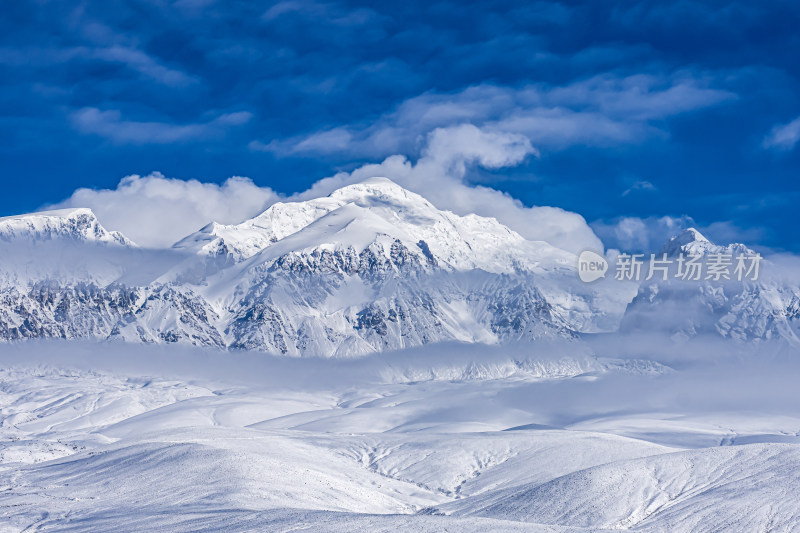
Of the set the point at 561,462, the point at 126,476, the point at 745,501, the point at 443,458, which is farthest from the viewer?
the point at 443,458

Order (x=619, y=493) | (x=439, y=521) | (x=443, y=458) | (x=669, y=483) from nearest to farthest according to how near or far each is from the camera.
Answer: (x=439, y=521) → (x=619, y=493) → (x=669, y=483) → (x=443, y=458)

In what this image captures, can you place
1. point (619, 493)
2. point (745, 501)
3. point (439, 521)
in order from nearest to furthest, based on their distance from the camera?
point (439, 521) < point (745, 501) < point (619, 493)

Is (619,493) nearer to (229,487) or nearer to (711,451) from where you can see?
(711,451)

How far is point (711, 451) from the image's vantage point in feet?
506

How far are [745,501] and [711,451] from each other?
1378 inches

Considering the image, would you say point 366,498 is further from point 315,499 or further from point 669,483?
point 669,483

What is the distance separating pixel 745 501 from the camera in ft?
394

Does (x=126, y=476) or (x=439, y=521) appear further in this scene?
(x=126, y=476)

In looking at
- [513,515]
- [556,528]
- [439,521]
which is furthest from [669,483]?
[439,521]

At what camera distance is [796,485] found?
125062mm

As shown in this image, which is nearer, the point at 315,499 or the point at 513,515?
the point at 513,515

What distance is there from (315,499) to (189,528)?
31.4 metres

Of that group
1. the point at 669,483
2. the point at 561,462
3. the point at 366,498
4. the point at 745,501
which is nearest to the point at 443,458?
the point at 561,462

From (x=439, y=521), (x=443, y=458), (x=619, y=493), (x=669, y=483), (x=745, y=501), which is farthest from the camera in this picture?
(x=443, y=458)
